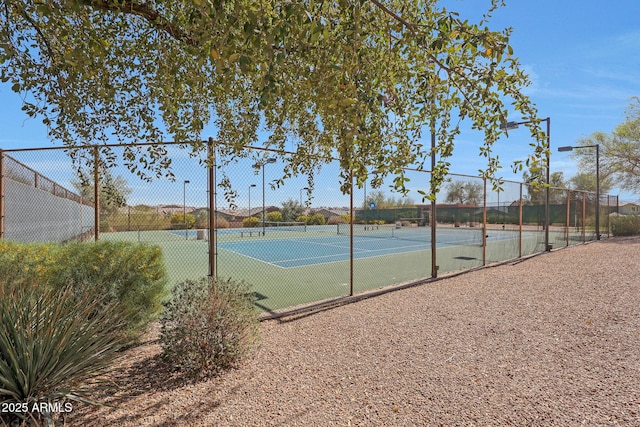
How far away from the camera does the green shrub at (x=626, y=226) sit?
73.0ft

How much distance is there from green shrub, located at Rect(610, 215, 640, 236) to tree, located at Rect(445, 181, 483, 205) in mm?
15547

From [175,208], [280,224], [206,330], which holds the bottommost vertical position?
[206,330]

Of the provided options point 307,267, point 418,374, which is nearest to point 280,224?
point 307,267

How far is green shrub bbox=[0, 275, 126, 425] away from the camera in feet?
8.62

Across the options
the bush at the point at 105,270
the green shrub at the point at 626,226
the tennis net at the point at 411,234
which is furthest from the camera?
the green shrub at the point at 626,226

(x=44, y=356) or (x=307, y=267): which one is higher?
(x=44, y=356)

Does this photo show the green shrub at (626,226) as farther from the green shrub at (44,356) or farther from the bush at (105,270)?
the green shrub at (44,356)

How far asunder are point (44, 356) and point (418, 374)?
335cm

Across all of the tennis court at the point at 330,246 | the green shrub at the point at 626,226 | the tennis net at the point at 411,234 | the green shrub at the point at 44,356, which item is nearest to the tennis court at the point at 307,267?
the tennis court at the point at 330,246

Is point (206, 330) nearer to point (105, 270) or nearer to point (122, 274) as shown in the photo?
point (122, 274)

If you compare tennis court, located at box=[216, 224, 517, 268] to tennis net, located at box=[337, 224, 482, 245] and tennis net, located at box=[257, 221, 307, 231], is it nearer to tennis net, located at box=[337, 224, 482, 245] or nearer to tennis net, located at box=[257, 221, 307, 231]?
tennis net, located at box=[337, 224, 482, 245]

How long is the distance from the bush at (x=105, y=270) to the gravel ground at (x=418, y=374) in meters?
0.59

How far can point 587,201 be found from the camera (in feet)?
64.0

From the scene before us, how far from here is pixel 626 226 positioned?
2231 cm
